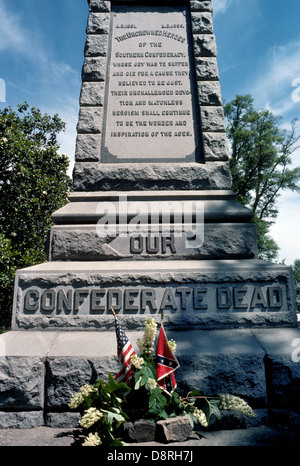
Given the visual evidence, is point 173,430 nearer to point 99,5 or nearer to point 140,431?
point 140,431

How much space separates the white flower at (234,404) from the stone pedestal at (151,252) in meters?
0.24

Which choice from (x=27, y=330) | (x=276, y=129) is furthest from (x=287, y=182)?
(x=27, y=330)

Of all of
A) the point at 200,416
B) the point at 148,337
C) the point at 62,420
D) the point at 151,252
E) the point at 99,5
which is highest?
the point at 99,5

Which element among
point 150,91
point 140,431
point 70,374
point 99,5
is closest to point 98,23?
point 99,5

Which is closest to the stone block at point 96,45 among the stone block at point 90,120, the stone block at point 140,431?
the stone block at point 90,120

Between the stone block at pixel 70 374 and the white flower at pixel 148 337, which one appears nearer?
the white flower at pixel 148 337

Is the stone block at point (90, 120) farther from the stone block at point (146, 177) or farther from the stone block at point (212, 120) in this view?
the stone block at point (212, 120)

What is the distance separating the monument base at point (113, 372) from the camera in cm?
273

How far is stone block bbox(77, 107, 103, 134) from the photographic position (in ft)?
14.1

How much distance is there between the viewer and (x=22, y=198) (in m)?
10.5

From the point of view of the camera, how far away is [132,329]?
3.15 meters

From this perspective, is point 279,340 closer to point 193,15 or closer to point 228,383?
point 228,383

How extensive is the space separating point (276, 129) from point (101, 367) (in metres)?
20.5

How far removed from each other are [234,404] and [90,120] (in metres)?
3.51
